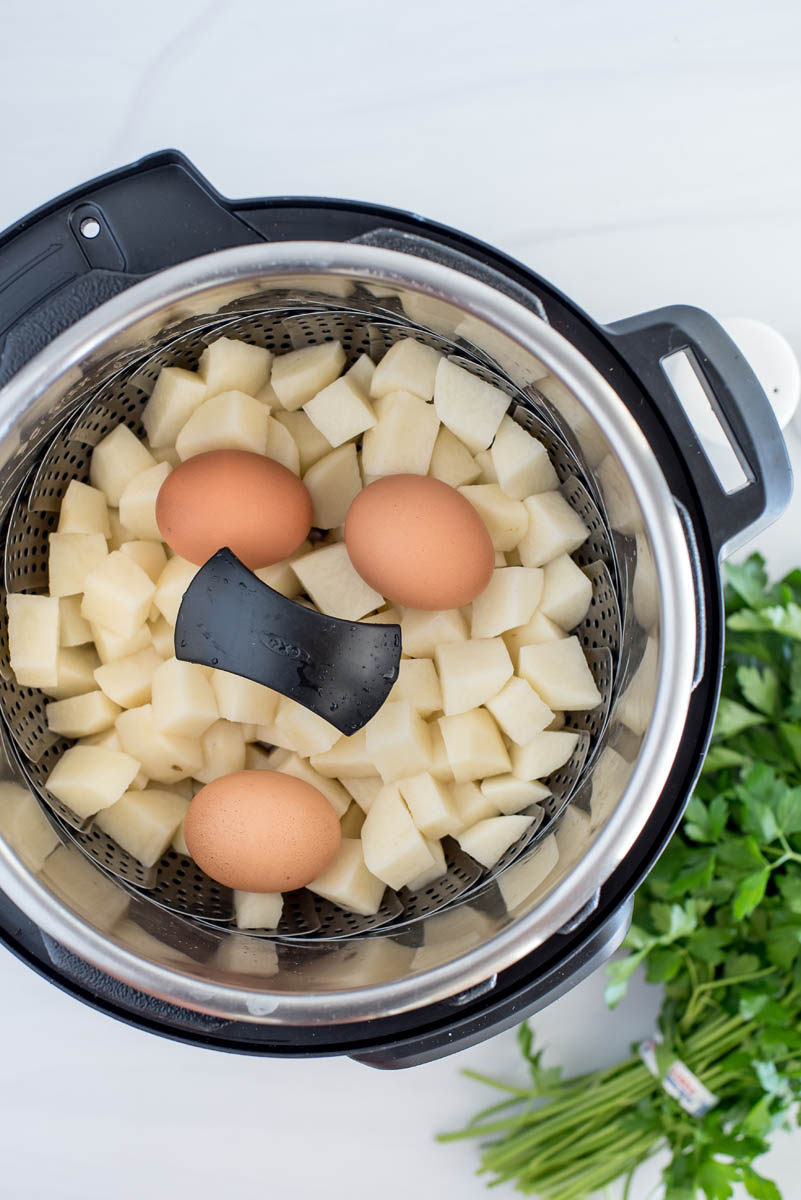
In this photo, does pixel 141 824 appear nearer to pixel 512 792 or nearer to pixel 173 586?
pixel 173 586

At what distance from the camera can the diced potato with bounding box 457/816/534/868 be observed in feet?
2.67

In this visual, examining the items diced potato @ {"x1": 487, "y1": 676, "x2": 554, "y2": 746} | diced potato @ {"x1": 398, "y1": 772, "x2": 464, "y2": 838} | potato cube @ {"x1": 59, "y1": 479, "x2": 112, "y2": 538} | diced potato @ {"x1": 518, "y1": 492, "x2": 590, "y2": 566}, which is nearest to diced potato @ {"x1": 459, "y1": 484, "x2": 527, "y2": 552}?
diced potato @ {"x1": 518, "y1": 492, "x2": 590, "y2": 566}

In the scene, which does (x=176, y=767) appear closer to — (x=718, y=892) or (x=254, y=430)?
(x=254, y=430)

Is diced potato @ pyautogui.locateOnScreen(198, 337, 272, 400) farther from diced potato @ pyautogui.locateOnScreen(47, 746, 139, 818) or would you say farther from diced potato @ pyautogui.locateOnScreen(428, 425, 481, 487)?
diced potato @ pyautogui.locateOnScreen(47, 746, 139, 818)

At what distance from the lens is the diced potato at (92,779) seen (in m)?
0.81

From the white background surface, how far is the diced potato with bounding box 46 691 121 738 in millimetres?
318

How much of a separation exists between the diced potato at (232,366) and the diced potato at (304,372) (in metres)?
0.01

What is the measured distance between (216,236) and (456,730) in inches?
17.6

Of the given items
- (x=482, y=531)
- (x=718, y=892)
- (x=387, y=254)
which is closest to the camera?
(x=387, y=254)

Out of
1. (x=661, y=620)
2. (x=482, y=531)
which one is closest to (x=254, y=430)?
(x=482, y=531)

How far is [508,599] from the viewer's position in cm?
82

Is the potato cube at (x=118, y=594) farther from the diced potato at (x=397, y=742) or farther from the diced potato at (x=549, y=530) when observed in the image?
the diced potato at (x=549, y=530)

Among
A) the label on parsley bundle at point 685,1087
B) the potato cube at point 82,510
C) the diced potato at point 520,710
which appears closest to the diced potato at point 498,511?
the diced potato at point 520,710

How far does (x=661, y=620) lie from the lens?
69 centimetres
